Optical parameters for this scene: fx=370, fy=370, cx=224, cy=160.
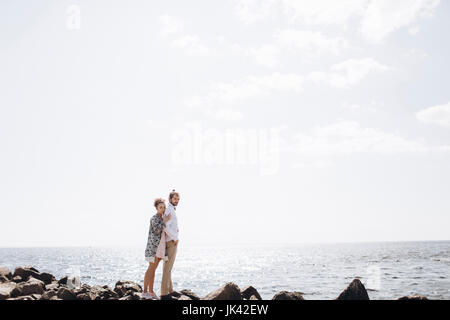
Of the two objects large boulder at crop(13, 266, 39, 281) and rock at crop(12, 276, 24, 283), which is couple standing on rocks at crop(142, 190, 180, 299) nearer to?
rock at crop(12, 276, 24, 283)

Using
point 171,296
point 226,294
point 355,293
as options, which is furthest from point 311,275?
point 171,296

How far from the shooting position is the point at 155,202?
400 inches

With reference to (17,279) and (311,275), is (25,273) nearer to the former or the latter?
(17,279)

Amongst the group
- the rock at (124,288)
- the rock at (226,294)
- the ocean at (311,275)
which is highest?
the rock at (226,294)

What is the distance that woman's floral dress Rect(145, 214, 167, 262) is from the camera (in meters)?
9.99

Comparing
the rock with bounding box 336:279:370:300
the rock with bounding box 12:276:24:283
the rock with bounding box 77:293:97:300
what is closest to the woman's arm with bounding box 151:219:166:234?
the rock with bounding box 77:293:97:300

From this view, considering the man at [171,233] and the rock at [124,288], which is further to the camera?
the rock at [124,288]

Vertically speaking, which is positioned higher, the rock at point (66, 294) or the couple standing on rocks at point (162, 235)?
the couple standing on rocks at point (162, 235)

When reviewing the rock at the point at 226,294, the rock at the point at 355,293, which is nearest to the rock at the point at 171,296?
the rock at the point at 226,294

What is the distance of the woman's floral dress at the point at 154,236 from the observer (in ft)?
32.8

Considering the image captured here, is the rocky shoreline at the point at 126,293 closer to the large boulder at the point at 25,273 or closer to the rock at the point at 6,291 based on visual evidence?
the rock at the point at 6,291
